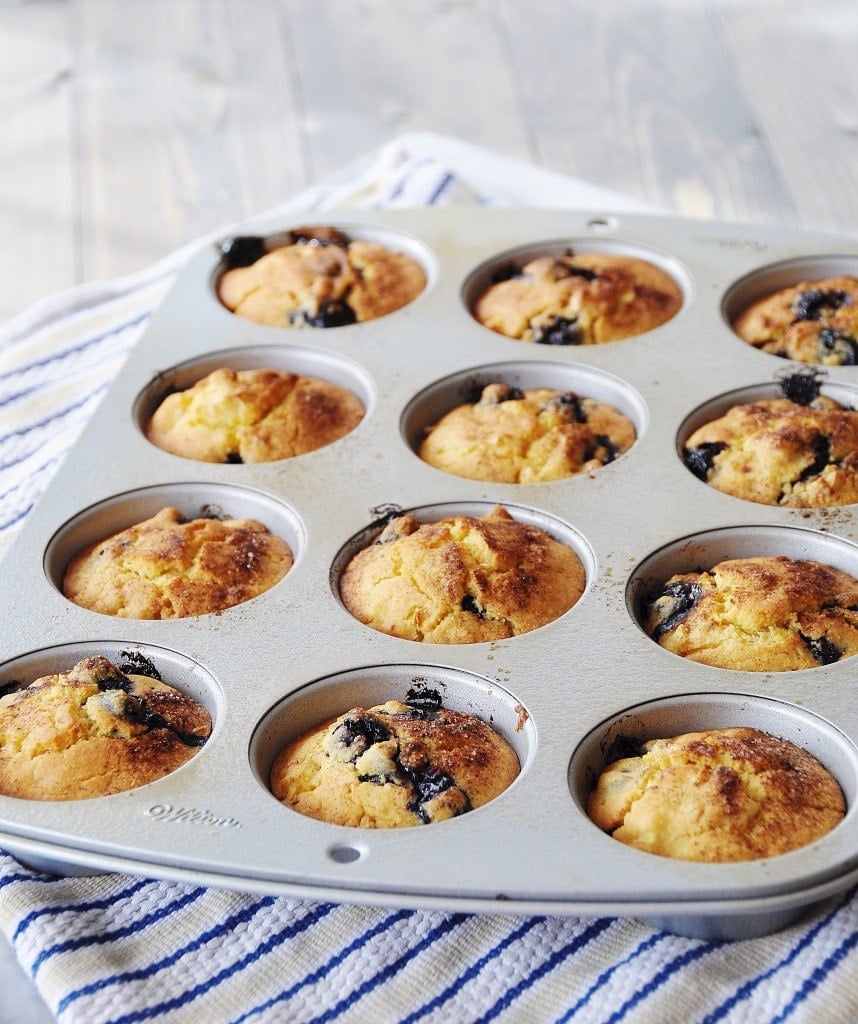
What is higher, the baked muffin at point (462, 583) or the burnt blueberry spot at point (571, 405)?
the baked muffin at point (462, 583)

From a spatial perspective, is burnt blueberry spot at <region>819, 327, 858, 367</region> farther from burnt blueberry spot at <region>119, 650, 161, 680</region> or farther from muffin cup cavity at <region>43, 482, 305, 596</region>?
burnt blueberry spot at <region>119, 650, 161, 680</region>

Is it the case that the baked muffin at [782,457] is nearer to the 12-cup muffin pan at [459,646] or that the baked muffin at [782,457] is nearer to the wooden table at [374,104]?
the 12-cup muffin pan at [459,646]

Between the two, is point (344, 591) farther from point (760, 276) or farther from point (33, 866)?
point (760, 276)

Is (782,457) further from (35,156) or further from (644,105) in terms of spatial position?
(35,156)

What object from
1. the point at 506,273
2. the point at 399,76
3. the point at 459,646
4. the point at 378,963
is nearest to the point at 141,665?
the point at 459,646

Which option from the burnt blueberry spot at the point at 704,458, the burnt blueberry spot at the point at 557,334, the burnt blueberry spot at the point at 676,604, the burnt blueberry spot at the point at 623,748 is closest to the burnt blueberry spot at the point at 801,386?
the burnt blueberry spot at the point at 704,458

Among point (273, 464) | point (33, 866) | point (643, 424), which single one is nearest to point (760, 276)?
point (643, 424)
